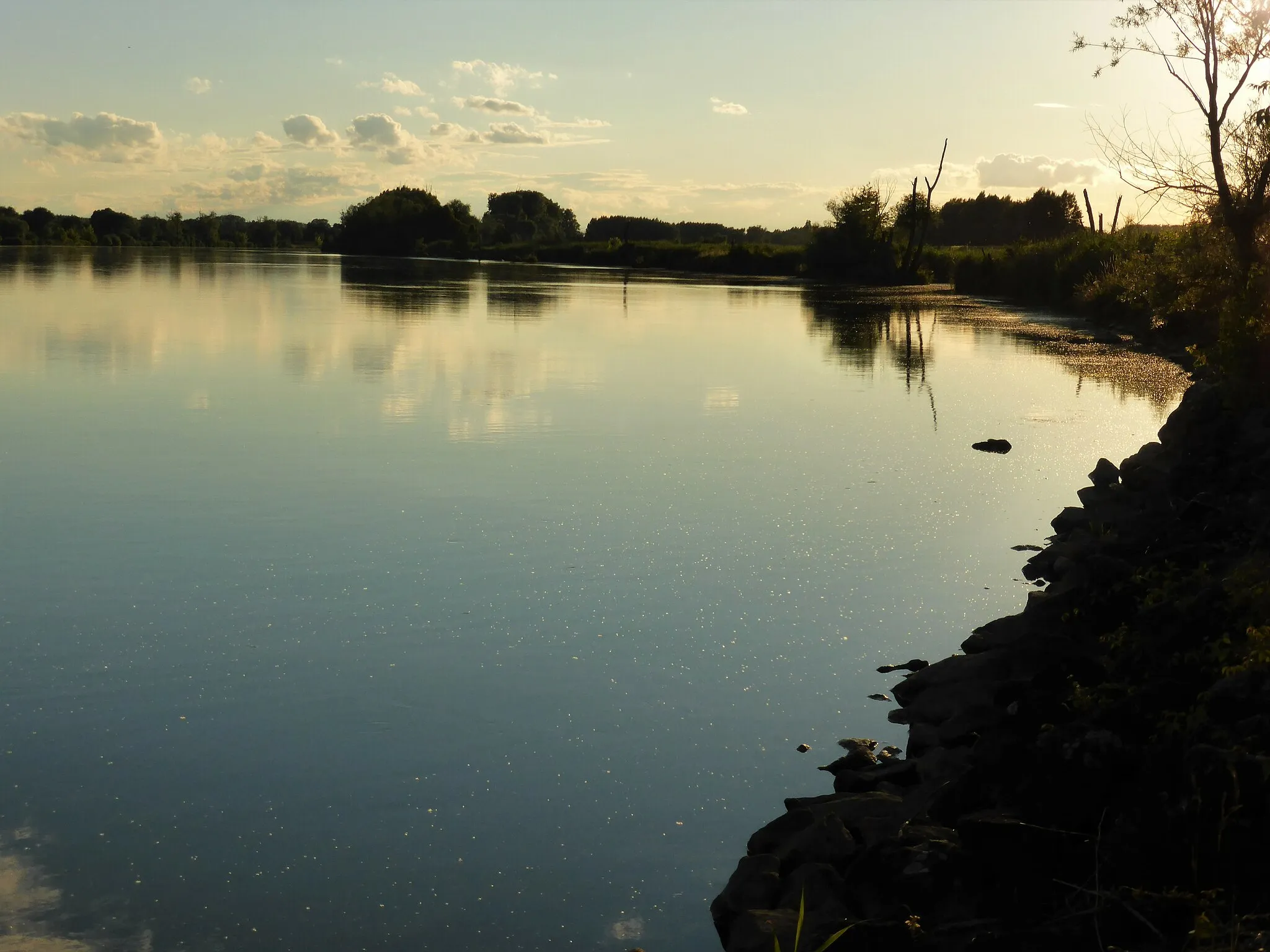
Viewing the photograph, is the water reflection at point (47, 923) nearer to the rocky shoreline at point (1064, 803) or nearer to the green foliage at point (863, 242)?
the rocky shoreline at point (1064, 803)

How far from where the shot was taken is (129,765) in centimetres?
546

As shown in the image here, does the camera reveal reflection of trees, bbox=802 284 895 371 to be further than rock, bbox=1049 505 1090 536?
Yes

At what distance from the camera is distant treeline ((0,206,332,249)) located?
12219 centimetres

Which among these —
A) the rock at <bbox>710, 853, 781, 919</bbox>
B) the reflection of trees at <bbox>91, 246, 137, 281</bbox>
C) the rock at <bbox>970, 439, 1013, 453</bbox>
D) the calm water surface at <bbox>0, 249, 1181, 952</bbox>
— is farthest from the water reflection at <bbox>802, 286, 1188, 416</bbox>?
the reflection of trees at <bbox>91, 246, 137, 281</bbox>

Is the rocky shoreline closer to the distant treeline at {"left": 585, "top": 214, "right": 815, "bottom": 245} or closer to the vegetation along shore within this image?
the vegetation along shore

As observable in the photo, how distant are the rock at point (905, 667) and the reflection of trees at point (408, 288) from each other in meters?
23.9

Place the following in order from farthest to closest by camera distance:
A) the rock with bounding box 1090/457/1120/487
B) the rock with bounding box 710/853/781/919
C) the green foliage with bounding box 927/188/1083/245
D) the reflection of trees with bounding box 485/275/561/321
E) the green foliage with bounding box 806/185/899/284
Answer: the green foliage with bounding box 927/188/1083/245 < the green foliage with bounding box 806/185/899/284 < the reflection of trees with bounding box 485/275/561/321 < the rock with bounding box 1090/457/1120/487 < the rock with bounding box 710/853/781/919

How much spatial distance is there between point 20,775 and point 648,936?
293 cm

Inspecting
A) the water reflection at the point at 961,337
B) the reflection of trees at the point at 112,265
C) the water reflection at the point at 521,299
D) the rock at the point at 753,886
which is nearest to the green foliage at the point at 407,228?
the reflection of trees at the point at 112,265

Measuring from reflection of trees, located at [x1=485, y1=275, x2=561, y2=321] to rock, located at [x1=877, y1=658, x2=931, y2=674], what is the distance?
24536 millimetres

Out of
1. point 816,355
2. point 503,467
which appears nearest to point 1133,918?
point 503,467

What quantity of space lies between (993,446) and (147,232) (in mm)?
139894

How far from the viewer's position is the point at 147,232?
137375 mm

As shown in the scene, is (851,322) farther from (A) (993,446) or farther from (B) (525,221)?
(B) (525,221)
